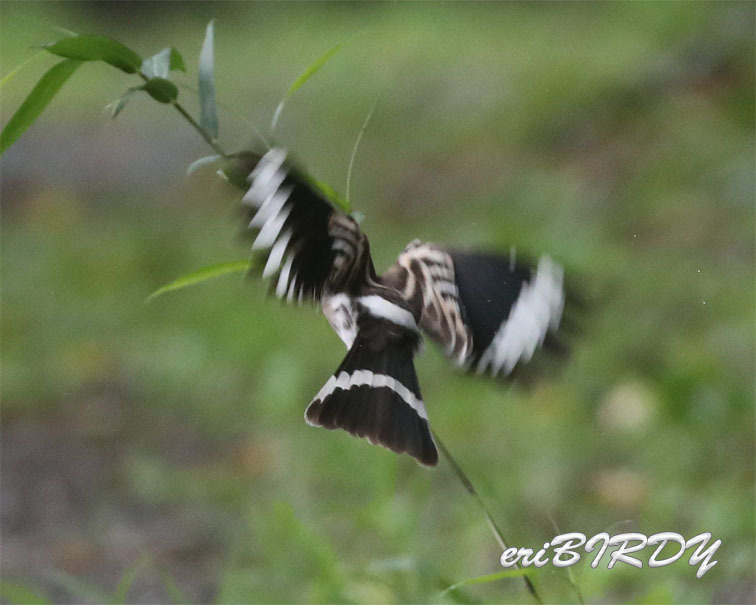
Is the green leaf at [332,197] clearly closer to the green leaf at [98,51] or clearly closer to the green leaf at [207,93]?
the green leaf at [207,93]

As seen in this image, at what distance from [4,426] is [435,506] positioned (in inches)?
46.8

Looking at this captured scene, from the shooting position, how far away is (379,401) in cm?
111

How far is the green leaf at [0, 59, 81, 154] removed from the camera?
3.78 feet

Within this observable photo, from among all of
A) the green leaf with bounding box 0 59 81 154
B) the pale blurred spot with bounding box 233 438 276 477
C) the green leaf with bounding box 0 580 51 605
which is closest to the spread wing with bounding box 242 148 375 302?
the green leaf with bounding box 0 59 81 154

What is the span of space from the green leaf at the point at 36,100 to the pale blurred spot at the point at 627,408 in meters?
1.69

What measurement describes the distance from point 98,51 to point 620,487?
1.55 metres

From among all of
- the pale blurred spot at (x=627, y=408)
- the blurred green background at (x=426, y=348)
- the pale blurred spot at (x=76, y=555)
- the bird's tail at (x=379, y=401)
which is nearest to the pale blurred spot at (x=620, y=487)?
the blurred green background at (x=426, y=348)

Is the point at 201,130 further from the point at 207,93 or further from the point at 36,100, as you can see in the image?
the point at 36,100

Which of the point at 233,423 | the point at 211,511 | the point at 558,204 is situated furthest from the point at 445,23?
the point at 211,511

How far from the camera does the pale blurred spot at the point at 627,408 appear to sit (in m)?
2.56

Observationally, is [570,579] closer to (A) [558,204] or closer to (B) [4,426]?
(B) [4,426]

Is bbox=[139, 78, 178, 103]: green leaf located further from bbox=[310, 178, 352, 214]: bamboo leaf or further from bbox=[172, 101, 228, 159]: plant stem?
bbox=[310, 178, 352, 214]: bamboo leaf

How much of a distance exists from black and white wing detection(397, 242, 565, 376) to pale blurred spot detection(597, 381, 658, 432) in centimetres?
138

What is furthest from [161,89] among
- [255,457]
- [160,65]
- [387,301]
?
[255,457]
